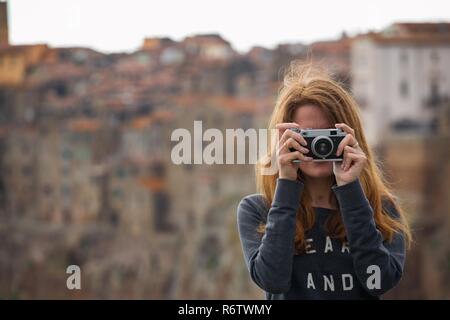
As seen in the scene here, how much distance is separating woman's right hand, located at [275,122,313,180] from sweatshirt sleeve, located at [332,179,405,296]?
0.17 feet

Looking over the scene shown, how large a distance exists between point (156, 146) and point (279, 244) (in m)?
24.1

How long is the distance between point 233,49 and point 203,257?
5.36m

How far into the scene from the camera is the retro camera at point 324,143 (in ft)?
3.92

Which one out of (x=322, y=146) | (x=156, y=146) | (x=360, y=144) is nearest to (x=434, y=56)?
(x=156, y=146)

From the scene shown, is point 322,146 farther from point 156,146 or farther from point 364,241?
point 156,146

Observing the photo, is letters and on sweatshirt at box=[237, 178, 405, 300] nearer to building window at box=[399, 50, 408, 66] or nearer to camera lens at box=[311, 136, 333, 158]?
camera lens at box=[311, 136, 333, 158]

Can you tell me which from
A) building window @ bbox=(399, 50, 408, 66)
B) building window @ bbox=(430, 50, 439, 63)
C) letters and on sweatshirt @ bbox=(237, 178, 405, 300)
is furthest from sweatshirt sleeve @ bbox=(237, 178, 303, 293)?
building window @ bbox=(430, 50, 439, 63)

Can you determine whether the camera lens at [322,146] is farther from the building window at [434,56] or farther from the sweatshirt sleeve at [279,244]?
the building window at [434,56]

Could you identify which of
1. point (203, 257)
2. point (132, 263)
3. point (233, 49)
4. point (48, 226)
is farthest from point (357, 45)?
point (48, 226)

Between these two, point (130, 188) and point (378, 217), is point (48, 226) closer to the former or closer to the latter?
point (130, 188)

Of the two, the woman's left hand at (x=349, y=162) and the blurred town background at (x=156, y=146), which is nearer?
the woman's left hand at (x=349, y=162)

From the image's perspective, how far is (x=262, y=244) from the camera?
122 centimetres

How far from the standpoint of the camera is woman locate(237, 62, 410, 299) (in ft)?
3.94

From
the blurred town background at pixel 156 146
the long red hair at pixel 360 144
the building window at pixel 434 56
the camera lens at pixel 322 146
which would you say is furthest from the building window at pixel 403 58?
the camera lens at pixel 322 146
